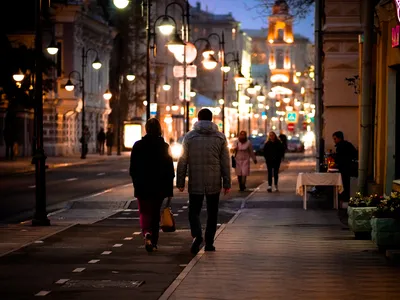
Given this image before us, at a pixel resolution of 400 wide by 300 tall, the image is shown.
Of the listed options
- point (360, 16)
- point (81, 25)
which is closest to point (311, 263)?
point (360, 16)

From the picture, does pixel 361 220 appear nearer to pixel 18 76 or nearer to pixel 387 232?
pixel 387 232

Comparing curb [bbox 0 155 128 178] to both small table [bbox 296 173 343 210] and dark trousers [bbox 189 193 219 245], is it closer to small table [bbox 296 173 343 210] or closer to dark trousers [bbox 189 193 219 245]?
small table [bbox 296 173 343 210]

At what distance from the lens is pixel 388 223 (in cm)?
1670

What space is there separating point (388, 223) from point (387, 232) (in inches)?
A: 7.0

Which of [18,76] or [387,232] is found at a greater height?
[18,76]

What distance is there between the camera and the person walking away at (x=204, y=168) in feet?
57.4

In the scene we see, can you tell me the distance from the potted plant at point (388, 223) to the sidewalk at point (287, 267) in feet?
0.87

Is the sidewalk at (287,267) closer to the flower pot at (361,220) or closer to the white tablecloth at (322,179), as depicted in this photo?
the flower pot at (361,220)

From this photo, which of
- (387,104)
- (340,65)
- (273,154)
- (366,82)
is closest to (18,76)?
(273,154)

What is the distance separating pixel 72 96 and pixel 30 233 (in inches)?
2460

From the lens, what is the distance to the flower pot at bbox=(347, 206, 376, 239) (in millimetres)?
19203

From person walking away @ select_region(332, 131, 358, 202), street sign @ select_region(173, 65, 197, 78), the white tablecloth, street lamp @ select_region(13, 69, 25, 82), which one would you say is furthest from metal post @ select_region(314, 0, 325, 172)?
street lamp @ select_region(13, 69, 25, 82)

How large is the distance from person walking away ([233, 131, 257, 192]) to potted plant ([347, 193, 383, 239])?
1796cm

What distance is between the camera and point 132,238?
20250 millimetres
